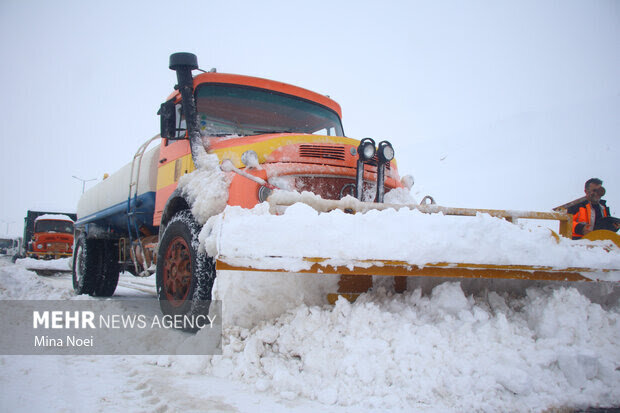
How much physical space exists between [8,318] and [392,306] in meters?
4.41

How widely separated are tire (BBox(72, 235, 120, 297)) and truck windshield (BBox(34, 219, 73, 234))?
554 inches

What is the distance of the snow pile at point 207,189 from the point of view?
3.27 metres

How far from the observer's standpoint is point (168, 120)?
14.1ft

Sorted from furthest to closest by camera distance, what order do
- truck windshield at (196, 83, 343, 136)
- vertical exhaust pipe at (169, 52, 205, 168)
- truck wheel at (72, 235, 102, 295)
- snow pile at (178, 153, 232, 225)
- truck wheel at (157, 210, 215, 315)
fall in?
1. truck wheel at (72, 235, 102, 295)
2. truck windshield at (196, 83, 343, 136)
3. vertical exhaust pipe at (169, 52, 205, 168)
4. snow pile at (178, 153, 232, 225)
5. truck wheel at (157, 210, 215, 315)

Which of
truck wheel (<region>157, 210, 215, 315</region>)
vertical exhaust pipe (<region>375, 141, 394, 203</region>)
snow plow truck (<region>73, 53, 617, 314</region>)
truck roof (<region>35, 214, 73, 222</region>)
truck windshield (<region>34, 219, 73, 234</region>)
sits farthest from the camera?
truck roof (<region>35, 214, 73, 222</region>)

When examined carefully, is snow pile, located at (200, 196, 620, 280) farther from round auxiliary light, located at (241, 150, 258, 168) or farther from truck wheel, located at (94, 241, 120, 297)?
truck wheel, located at (94, 241, 120, 297)

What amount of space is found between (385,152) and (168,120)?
240 centimetres

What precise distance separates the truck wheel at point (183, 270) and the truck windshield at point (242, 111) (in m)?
1.07

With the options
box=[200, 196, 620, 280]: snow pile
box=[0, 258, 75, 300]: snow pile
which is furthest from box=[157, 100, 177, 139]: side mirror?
box=[0, 258, 75, 300]: snow pile

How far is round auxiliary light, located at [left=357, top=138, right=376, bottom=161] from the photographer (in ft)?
11.7

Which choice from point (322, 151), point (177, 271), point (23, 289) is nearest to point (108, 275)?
point (23, 289)

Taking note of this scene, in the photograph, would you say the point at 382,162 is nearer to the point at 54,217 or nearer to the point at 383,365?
the point at 383,365

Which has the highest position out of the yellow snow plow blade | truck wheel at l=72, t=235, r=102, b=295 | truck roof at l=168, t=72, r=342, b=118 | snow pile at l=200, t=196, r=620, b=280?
truck roof at l=168, t=72, r=342, b=118

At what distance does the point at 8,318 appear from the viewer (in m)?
4.41
